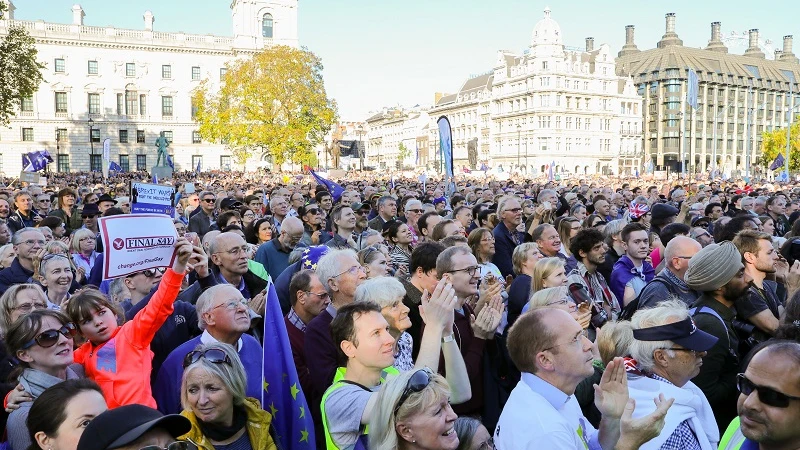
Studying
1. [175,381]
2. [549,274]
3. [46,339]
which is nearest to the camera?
[46,339]

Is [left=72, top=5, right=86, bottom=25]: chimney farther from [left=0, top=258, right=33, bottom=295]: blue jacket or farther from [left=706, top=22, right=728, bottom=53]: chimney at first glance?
[left=706, top=22, right=728, bottom=53]: chimney

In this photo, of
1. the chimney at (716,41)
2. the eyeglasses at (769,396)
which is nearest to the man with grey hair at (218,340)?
the eyeglasses at (769,396)

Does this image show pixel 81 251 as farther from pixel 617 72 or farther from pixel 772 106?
pixel 772 106

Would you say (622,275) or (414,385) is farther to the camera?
(622,275)

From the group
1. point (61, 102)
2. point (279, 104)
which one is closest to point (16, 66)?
point (279, 104)

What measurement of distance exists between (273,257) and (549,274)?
358 cm

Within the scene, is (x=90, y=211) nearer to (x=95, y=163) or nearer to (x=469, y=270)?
(x=469, y=270)

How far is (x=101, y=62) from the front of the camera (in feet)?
231

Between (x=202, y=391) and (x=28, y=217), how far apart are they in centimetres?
966

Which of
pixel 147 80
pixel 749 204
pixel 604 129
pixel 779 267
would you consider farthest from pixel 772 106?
pixel 779 267

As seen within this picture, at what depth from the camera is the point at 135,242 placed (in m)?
4.41

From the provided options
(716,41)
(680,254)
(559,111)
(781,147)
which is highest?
(716,41)

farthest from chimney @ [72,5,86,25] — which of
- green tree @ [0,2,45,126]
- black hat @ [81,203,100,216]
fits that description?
black hat @ [81,203,100,216]

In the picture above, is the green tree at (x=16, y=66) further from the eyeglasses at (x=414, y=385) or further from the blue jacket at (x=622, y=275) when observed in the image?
the eyeglasses at (x=414, y=385)
